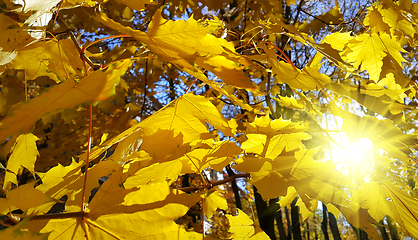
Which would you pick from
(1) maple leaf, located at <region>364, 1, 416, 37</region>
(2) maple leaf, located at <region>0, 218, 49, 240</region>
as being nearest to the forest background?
(2) maple leaf, located at <region>0, 218, 49, 240</region>

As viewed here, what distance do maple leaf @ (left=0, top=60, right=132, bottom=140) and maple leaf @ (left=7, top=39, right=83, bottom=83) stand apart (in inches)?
16.6

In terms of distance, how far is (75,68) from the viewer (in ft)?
2.42

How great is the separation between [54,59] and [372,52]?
1196 millimetres

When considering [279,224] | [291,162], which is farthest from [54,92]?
[279,224]

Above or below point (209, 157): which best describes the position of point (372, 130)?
above

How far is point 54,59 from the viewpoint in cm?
72

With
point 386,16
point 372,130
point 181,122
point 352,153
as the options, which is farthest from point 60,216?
point 386,16

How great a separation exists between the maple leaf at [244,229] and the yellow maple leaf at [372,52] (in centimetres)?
76

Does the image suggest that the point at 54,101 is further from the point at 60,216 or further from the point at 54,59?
the point at 54,59

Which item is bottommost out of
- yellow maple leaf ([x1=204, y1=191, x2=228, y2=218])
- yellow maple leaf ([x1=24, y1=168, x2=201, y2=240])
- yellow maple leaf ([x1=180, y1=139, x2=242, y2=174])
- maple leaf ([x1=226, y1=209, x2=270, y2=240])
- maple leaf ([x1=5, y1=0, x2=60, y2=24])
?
maple leaf ([x1=226, y1=209, x2=270, y2=240])

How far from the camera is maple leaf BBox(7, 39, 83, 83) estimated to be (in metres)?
0.69

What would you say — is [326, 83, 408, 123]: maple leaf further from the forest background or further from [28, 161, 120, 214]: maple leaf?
[28, 161, 120, 214]: maple leaf

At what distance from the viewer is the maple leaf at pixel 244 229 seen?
82 centimetres

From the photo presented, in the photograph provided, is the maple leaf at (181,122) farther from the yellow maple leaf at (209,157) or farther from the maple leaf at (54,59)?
the maple leaf at (54,59)
